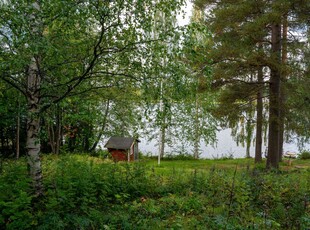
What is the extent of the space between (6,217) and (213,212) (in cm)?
312

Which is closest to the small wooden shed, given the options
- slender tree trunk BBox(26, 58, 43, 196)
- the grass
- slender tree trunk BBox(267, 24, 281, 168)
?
slender tree trunk BBox(267, 24, 281, 168)

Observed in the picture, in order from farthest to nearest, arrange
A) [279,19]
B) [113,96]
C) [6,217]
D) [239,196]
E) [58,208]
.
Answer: [279,19]
[113,96]
[239,196]
[58,208]
[6,217]

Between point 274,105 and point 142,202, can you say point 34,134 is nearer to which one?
point 142,202

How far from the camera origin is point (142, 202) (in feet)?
16.5

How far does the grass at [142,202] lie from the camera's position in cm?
369

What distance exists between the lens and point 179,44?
4.33 metres

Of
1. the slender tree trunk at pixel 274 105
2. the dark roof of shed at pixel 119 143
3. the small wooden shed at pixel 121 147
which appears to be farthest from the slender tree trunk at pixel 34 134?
the dark roof of shed at pixel 119 143

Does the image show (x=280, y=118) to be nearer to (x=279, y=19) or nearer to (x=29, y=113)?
(x=279, y=19)

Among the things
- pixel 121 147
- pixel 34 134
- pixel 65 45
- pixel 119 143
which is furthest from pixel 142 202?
pixel 119 143

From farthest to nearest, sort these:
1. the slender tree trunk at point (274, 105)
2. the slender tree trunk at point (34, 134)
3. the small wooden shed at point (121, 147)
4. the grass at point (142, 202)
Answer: the small wooden shed at point (121, 147)
the slender tree trunk at point (274, 105)
the slender tree trunk at point (34, 134)
the grass at point (142, 202)

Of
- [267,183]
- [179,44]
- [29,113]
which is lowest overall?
[267,183]

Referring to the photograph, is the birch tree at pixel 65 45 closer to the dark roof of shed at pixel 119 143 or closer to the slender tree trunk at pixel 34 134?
the slender tree trunk at pixel 34 134

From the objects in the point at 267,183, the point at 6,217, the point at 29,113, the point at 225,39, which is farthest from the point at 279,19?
the point at 6,217

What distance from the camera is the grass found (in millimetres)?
3686
